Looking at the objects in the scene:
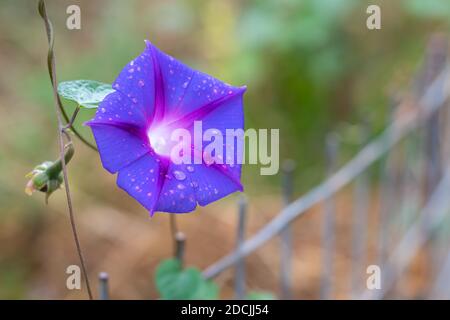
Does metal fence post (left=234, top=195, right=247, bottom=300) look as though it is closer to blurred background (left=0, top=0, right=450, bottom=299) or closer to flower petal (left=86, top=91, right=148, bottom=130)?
flower petal (left=86, top=91, right=148, bottom=130)

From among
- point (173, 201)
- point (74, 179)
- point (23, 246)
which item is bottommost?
point (23, 246)

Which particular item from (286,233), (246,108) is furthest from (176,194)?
(246,108)

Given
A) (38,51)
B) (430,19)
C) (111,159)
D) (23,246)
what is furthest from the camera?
(430,19)

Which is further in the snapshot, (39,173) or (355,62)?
(355,62)

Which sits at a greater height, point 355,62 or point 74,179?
point 355,62
